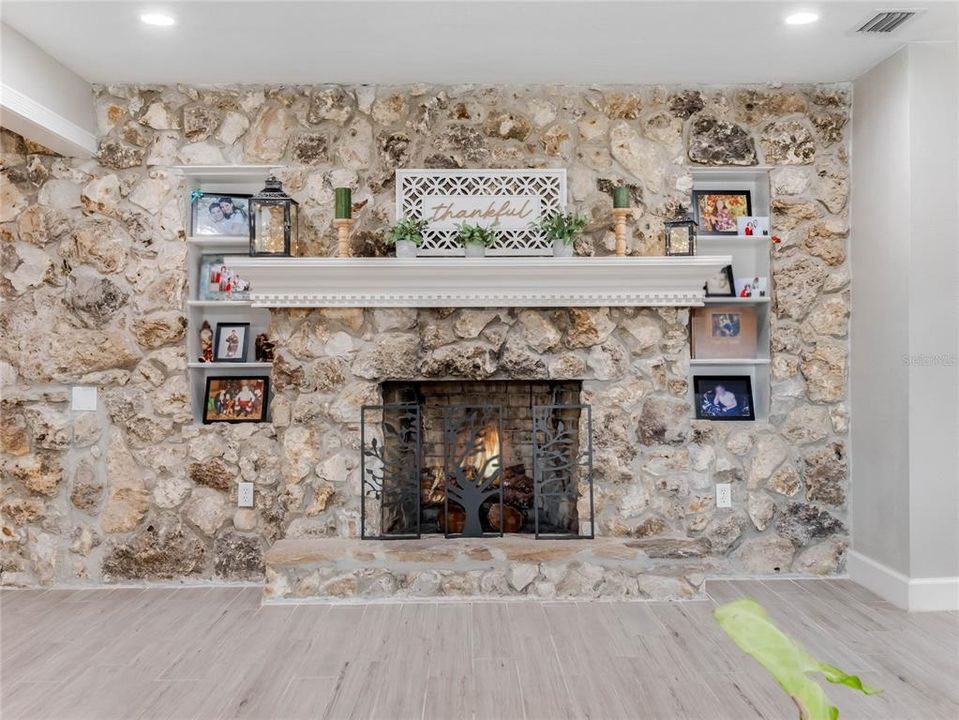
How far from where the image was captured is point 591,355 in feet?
11.3

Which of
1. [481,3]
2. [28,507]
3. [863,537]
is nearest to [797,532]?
[863,537]

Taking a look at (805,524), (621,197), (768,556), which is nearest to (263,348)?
→ (621,197)

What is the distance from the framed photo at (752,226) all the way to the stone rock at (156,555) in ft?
10.7

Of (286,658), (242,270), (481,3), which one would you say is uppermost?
(481,3)

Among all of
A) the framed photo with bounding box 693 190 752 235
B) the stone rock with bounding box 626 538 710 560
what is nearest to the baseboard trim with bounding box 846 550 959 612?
the stone rock with bounding box 626 538 710 560

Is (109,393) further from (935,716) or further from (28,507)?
(935,716)

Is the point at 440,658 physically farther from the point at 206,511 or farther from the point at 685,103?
the point at 685,103

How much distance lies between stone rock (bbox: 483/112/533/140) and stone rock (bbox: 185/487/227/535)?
232 cm

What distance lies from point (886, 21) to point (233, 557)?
12.5 ft

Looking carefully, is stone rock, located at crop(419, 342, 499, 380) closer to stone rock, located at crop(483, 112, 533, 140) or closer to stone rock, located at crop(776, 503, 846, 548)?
stone rock, located at crop(483, 112, 533, 140)

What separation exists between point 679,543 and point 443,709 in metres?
1.51

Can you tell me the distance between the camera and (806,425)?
11.7 feet

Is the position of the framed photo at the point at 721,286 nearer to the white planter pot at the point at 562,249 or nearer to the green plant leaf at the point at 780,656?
the white planter pot at the point at 562,249

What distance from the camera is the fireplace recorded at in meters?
3.41
